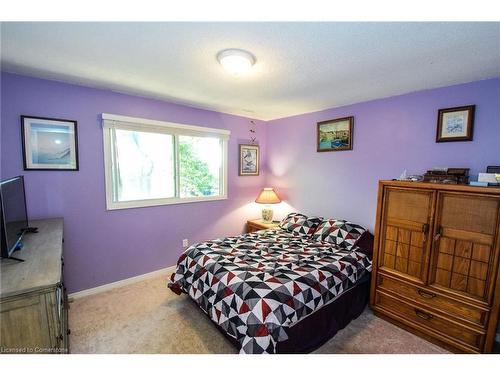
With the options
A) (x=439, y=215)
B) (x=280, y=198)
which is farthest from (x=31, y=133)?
(x=439, y=215)

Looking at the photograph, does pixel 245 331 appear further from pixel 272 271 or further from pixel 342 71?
pixel 342 71

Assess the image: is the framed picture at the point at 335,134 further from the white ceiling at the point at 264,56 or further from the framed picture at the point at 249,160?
the framed picture at the point at 249,160

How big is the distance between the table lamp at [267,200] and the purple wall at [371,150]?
0.21 meters

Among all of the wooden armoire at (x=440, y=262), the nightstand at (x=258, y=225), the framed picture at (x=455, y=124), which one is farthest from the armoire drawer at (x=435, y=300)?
the nightstand at (x=258, y=225)

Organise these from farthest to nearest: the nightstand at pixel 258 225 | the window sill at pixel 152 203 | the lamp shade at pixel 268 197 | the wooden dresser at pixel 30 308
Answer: the lamp shade at pixel 268 197 → the nightstand at pixel 258 225 → the window sill at pixel 152 203 → the wooden dresser at pixel 30 308

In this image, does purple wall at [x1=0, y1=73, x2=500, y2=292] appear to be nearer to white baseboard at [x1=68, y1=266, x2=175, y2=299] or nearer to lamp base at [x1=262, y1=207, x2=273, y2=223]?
white baseboard at [x1=68, y1=266, x2=175, y2=299]

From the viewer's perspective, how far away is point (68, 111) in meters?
2.20

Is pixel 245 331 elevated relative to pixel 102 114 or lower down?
lower down

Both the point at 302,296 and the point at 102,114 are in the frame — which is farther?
the point at 102,114

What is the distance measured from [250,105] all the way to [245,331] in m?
2.52

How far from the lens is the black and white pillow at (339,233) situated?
246 cm

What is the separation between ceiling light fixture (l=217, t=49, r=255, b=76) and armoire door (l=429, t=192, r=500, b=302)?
181 centimetres

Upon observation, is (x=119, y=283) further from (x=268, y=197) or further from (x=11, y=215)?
(x=268, y=197)
